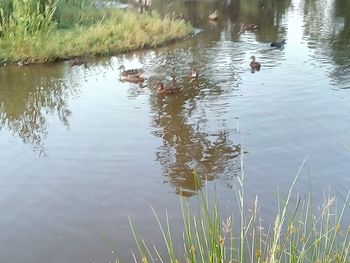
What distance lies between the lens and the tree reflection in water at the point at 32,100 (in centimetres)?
1046

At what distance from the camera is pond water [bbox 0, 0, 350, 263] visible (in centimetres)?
690

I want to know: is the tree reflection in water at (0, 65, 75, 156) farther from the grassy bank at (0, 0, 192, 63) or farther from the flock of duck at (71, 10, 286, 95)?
the flock of duck at (71, 10, 286, 95)

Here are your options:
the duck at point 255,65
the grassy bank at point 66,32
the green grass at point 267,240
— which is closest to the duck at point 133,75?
the duck at point 255,65

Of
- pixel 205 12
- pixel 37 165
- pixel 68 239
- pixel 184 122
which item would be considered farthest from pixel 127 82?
pixel 205 12

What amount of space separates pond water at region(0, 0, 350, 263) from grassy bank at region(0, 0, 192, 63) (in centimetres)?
54

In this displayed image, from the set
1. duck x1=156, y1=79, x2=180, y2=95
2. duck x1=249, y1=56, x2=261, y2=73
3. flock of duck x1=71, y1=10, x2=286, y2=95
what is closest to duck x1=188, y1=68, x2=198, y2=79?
flock of duck x1=71, y1=10, x2=286, y2=95

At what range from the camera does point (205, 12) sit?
2391cm

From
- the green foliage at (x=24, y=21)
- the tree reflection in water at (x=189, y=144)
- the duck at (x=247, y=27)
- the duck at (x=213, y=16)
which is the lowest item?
the tree reflection in water at (x=189, y=144)

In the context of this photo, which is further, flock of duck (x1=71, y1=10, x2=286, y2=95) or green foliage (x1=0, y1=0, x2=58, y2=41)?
Result: green foliage (x1=0, y1=0, x2=58, y2=41)

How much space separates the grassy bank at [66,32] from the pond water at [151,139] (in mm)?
539

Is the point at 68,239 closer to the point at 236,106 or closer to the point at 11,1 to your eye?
the point at 236,106

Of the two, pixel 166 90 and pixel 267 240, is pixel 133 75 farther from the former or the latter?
pixel 267 240

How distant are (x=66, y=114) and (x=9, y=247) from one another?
5160mm

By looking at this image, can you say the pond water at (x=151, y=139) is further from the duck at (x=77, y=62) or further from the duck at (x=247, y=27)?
the duck at (x=247, y=27)
